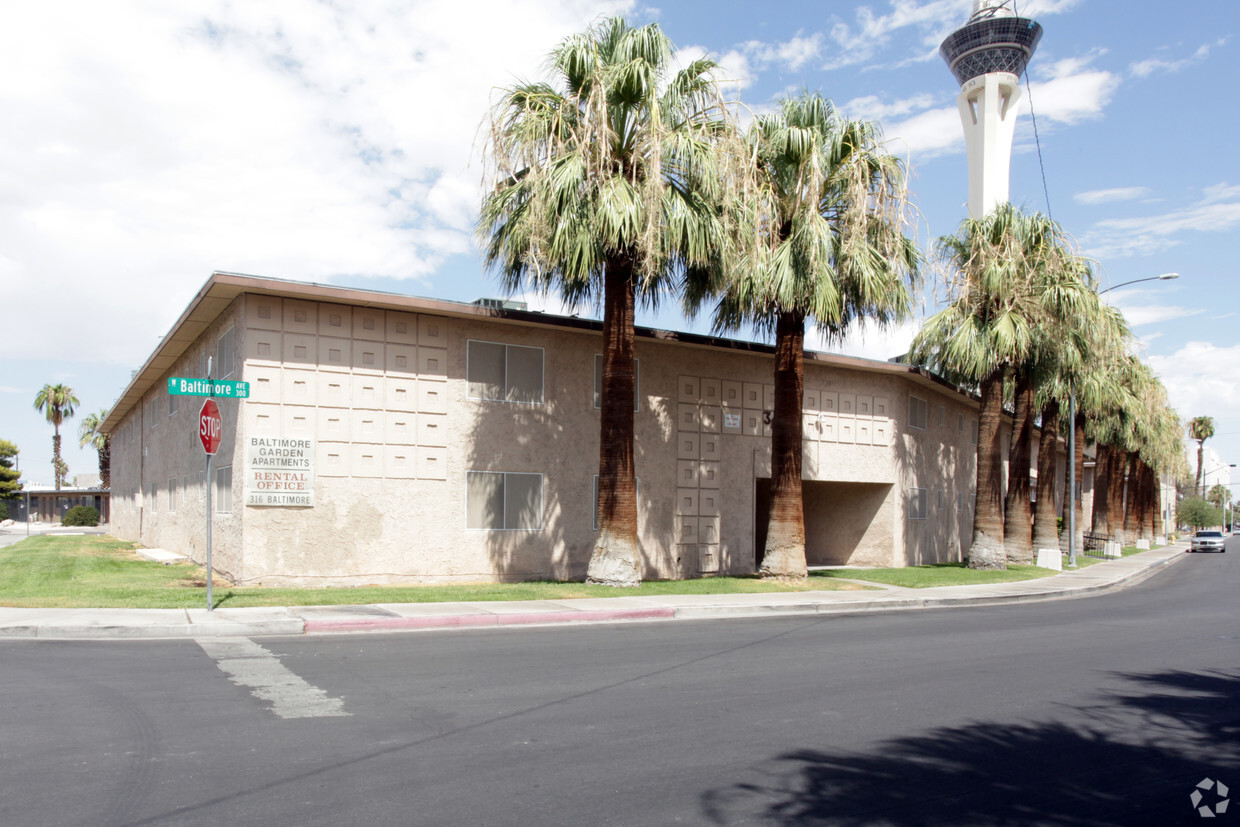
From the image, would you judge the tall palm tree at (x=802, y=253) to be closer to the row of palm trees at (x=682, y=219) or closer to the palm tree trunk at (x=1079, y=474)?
the row of palm trees at (x=682, y=219)

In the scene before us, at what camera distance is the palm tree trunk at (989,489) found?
27.9 metres

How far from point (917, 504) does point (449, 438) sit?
56.5 feet

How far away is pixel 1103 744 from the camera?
7.27 m

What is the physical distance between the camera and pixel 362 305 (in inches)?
718

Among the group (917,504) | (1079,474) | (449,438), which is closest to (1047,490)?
(917,504)

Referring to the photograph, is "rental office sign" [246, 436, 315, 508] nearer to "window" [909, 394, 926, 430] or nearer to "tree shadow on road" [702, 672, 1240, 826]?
"tree shadow on road" [702, 672, 1240, 826]

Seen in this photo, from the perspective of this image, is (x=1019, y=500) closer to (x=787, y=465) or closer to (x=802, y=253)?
(x=787, y=465)

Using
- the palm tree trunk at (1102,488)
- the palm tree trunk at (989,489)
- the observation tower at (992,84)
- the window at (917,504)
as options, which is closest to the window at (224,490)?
the window at (917,504)

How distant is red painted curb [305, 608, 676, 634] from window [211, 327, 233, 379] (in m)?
7.67

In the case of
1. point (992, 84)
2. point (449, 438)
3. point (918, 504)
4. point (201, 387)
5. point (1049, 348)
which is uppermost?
point (992, 84)

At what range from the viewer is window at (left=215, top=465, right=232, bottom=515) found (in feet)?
59.5

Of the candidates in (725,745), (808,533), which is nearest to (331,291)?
(725,745)

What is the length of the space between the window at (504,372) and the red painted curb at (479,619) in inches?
254

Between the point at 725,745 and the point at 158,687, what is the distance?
5.28 meters
